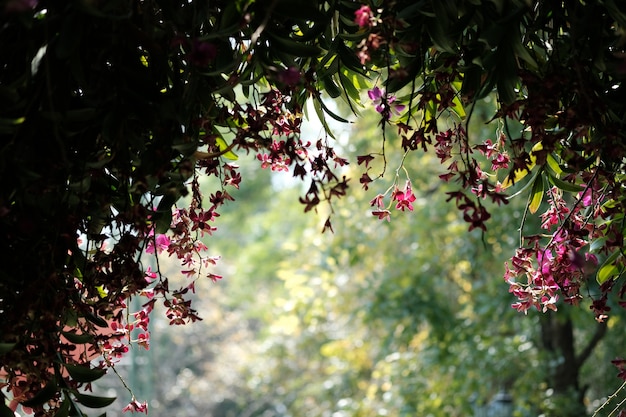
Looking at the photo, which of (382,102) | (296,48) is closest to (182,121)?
(296,48)

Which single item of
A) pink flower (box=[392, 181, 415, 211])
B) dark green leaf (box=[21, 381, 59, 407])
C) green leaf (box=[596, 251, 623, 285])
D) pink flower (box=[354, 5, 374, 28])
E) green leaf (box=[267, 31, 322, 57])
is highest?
green leaf (box=[267, 31, 322, 57])

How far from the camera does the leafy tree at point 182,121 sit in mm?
882

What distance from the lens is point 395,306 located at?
14.4ft

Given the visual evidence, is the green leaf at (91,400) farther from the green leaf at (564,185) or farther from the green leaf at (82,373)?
the green leaf at (564,185)

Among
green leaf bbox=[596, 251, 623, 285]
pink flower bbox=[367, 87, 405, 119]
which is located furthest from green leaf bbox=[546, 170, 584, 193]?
pink flower bbox=[367, 87, 405, 119]

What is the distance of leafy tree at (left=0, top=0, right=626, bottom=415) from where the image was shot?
882mm

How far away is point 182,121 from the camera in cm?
98

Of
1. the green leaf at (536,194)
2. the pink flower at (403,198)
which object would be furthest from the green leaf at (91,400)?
the green leaf at (536,194)

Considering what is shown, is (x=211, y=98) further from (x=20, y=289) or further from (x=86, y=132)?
(x=20, y=289)

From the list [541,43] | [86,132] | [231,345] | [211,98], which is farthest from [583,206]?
[231,345]

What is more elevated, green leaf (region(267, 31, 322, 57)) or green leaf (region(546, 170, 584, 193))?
green leaf (region(267, 31, 322, 57))

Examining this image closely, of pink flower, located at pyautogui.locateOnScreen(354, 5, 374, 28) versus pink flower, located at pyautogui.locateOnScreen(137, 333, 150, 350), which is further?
pink flower, located at pyautogui.locateOnScreen(137, 333, 150, 350)

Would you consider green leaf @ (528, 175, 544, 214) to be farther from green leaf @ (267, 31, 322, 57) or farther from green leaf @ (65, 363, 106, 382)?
green leaf @ (65, 363, 106, 382)

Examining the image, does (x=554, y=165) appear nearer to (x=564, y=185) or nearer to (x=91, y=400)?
(x=564, y=185)
